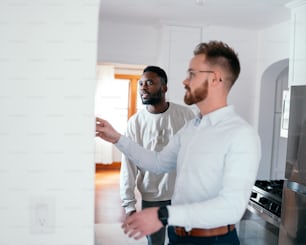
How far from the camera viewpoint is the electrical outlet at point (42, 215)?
547 mm

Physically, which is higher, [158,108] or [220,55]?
[220,55]

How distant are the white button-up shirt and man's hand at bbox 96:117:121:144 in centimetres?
2

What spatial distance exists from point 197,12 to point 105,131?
0.73 meters

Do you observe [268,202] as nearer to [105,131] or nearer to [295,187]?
[295,187]

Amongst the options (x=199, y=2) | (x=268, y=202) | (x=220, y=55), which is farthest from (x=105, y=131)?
(x=268, y=202)

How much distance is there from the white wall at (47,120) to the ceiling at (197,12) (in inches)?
23.9

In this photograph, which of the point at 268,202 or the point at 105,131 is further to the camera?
the point at 268,202

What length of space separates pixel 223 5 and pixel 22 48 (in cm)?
86

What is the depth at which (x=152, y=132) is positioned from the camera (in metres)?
1.09

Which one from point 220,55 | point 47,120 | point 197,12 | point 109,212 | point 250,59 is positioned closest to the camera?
point 47,120

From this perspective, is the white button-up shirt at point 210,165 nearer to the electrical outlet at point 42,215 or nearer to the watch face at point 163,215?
the watch face at point 163,215

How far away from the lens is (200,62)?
Answer: 26.6 inches

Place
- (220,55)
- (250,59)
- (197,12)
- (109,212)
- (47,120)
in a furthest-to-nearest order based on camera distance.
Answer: (250,59)
(197,12)
(109,212)
(220,55)
(47,120)

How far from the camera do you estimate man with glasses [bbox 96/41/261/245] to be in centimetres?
57
